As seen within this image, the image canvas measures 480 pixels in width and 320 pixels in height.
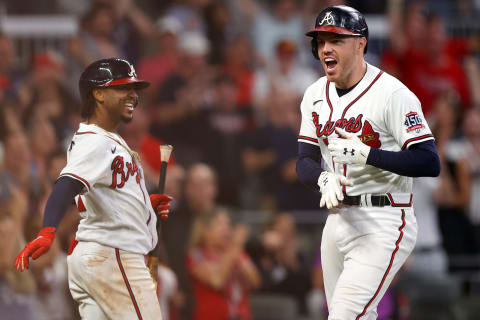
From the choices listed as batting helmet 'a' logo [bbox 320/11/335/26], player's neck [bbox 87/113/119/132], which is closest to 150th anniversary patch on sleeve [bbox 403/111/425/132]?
batting helmet 'a' logo [bbox 320/11/335/26]

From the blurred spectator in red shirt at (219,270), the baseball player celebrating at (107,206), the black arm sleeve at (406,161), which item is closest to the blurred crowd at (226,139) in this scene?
the blurred spectator in red shirt at (219,270)

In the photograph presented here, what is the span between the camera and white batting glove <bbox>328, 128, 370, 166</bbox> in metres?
3.87

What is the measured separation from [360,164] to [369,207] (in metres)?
0.33

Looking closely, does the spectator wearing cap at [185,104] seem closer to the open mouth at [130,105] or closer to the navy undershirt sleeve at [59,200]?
the open mouth at [130,105]

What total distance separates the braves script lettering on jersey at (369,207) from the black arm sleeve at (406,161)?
0.09 meters

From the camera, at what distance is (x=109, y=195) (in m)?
3.94

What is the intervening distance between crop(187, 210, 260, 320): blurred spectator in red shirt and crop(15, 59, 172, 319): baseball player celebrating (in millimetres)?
3029

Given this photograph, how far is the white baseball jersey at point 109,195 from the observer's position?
12.7 feet

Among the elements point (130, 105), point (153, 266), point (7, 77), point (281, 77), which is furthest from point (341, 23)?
point (281, 77)

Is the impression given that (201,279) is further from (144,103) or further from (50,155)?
(144,103)

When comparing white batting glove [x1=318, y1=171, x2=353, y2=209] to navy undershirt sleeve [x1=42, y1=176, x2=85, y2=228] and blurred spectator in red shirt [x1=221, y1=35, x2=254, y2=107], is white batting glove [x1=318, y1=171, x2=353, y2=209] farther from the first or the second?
blurred spectator in red shirt [x1=221, y1=35, x2=254, y2=107]

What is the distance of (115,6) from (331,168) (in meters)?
5.43

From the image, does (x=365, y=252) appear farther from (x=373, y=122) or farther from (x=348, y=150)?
(x=373, y=122)

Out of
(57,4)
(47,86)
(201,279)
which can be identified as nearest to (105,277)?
(201,279)
